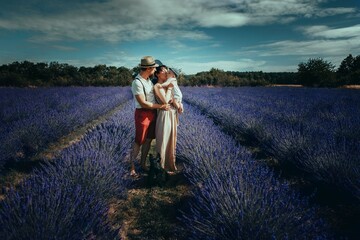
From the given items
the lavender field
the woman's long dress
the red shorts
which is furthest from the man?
the lavender field

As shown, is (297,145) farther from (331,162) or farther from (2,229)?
(2,229)

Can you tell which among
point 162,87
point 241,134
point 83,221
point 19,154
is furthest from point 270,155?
point 19,154

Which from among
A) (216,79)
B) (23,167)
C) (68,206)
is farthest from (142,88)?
(216,79)

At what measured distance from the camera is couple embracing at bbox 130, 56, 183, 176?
281cm

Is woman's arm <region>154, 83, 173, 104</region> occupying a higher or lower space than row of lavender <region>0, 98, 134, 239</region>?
higher

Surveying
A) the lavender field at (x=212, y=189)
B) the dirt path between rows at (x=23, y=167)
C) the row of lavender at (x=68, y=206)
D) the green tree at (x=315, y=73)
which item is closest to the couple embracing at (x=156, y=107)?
the lavender field at (x=212, y=189)

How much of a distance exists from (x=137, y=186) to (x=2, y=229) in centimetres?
160

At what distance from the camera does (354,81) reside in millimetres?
30656

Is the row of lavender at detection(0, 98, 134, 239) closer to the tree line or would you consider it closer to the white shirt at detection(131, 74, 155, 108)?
the white shirt at detection(131, 74, 155, 108)

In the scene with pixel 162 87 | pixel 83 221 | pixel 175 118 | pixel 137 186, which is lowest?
pixel 137 186

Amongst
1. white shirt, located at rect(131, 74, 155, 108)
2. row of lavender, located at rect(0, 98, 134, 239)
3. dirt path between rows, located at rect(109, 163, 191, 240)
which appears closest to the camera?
row of lavender, located at rect(0, 98, 134, 239)

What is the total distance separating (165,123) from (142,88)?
52cm

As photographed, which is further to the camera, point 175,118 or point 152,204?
point 175,118

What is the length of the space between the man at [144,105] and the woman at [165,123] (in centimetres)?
8
